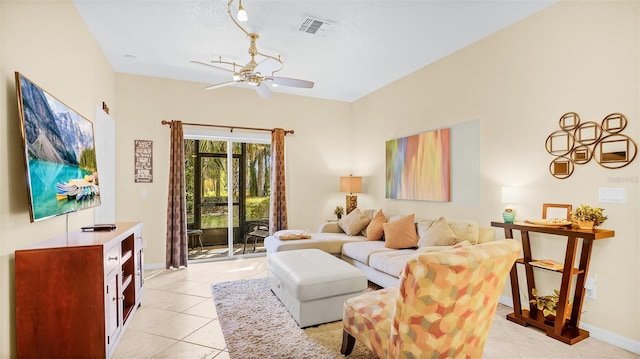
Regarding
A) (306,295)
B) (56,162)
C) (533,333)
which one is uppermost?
(56,162)

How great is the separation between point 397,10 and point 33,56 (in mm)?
2857

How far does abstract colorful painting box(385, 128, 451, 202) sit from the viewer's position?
411 centimetres

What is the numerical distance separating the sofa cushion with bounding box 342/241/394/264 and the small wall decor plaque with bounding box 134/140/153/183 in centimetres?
309

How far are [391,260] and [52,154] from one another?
3.02 metres

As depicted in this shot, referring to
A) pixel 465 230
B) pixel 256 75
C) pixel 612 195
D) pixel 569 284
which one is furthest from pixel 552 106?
pixel 256 75

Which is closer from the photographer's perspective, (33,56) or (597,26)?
(33,56)

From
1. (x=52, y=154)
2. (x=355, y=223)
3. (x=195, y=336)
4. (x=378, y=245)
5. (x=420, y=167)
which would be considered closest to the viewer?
(x=52, y=154)

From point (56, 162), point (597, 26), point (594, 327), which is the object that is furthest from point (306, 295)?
point (597, 26)

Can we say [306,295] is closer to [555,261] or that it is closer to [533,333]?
[533,333]

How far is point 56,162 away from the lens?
2254 millimetres

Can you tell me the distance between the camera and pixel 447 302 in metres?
1.58

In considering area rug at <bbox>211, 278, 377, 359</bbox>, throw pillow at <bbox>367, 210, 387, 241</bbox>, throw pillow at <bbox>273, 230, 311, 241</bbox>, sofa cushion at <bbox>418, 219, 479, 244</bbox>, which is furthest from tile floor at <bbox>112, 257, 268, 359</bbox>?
sofa cushion at <bbox>418, 219, 479, 244</bbox>

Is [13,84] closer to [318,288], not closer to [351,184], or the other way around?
[318,288]

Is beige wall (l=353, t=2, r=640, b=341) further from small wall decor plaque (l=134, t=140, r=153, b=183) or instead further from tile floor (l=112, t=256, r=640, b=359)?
small wall decor plaque (l=134, t=140, r=153, b=183)
